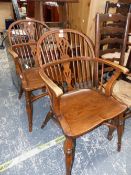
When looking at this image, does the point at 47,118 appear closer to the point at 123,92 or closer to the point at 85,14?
the point at 123,92

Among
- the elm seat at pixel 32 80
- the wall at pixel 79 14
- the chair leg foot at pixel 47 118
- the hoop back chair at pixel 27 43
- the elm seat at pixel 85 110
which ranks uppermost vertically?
the wall at pixel 79 14

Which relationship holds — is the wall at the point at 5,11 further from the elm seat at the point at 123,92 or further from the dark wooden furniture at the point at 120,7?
the elm seat at the point at 123,92

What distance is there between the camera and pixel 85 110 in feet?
4.25

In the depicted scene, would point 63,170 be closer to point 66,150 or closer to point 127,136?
point 66,150

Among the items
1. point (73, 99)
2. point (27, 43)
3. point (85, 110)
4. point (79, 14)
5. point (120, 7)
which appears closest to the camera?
point (85, 110)

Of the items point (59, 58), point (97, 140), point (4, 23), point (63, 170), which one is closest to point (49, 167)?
point (63, 170)

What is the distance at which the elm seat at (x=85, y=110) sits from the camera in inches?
45.0

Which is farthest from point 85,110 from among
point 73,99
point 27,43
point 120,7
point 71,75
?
point 120,7

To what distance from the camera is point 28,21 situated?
1901mm

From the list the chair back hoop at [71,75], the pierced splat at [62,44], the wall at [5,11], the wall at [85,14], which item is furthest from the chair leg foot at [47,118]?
the wall at [5,11]

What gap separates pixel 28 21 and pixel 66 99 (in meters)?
1.02

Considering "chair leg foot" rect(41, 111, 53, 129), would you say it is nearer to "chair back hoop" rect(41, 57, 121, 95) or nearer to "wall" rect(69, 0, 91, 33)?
"chair back hoop" rect(41, 57, 121, 95)

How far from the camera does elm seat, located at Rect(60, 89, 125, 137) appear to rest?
45.0 inches

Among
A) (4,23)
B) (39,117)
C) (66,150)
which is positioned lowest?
(39,117)
